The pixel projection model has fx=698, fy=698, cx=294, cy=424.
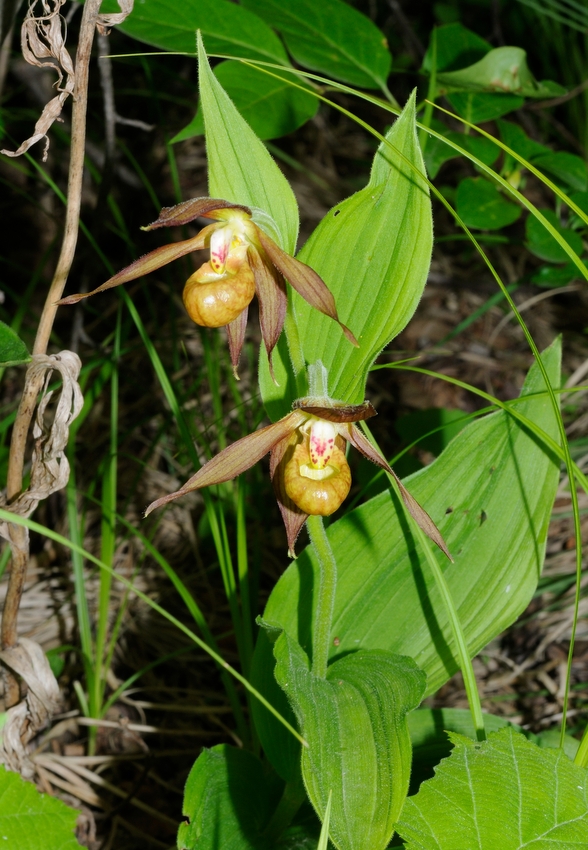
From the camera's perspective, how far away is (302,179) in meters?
3.55

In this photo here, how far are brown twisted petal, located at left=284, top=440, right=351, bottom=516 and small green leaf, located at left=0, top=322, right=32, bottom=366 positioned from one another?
45 centimetres

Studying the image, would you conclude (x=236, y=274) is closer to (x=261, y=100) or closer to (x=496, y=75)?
(x=261, y=100)

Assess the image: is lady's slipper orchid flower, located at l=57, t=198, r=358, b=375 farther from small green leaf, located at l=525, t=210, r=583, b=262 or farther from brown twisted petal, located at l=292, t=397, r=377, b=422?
small green leaf, located at l=525, t=210, r=583, b=262

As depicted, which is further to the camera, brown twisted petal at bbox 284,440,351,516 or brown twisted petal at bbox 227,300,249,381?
brown twisted petal at bbox 227,300,249,381

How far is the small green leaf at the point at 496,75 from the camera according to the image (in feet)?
5.23

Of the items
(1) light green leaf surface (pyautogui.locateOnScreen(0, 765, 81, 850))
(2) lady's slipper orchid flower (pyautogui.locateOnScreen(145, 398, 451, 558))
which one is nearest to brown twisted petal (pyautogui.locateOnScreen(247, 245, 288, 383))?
(2) lady's slipper orchid flower (pyautogui.locateOnScreen(145, 398, 451, 558))

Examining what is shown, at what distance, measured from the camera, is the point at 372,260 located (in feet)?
3.93

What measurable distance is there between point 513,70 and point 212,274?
0.99 m

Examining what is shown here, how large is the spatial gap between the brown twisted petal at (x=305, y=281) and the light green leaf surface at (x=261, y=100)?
53 centimetres

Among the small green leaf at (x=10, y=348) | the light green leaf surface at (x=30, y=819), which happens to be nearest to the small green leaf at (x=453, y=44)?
the small green leaf at (x=10, y=348)

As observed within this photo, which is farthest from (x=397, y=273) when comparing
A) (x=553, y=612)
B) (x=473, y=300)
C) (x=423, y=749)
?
(x=473, y=300)

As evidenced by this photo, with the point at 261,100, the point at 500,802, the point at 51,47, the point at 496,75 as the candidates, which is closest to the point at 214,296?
the point at 51,47

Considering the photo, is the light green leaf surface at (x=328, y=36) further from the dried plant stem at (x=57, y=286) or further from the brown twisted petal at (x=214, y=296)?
the brown twisted petal at (x=214, y=296)

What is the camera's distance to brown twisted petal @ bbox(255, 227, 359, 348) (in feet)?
3.38
